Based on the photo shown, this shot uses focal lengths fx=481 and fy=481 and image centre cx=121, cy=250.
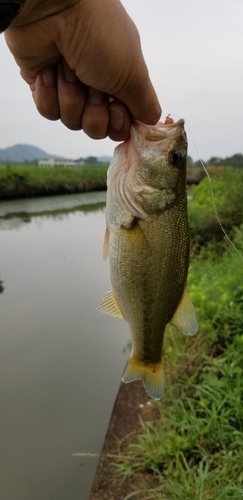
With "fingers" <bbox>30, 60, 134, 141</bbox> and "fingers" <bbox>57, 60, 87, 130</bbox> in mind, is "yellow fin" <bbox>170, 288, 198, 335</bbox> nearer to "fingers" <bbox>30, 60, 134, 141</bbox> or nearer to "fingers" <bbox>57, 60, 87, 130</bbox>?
"fingers" <bbox>30, 60, 134, 141</bbox>

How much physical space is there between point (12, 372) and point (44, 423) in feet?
3.70

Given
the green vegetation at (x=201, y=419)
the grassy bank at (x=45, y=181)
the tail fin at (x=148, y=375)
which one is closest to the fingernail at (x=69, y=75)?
the tail fin at (x=148, y=375)

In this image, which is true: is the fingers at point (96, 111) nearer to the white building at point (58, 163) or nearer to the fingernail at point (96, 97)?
the fingernail at point (96, 97)

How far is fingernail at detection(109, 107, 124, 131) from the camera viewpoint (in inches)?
65.5

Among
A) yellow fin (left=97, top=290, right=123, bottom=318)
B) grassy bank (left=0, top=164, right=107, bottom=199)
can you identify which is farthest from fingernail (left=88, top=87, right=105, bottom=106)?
grassy bank (left=0, top=164, right=107, bottom=199)

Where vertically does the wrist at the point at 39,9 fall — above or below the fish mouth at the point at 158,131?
above

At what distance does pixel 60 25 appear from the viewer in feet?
4.48

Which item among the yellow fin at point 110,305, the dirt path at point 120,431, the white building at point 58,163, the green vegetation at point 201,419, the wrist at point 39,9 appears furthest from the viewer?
the white building at point 58,163

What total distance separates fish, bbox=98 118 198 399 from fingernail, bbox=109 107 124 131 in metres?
0.05

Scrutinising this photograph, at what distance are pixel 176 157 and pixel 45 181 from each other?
19224 millimetres

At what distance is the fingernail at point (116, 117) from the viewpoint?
166 centimetres

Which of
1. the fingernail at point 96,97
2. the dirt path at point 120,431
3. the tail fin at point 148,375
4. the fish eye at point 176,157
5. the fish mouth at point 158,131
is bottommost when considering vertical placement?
the dirt path at point 120,431

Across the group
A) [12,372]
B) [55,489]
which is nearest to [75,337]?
[12,372]

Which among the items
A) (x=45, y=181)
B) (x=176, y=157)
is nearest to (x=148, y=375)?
(x=176, y=157)
